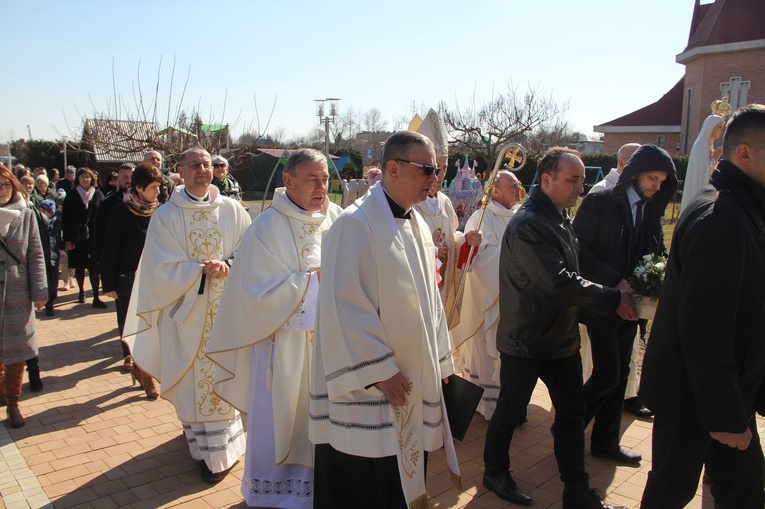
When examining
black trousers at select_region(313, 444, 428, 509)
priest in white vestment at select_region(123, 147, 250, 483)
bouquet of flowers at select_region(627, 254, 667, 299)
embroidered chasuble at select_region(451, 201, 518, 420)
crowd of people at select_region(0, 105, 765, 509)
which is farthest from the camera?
embroidered chasuble at select_region(451, 201, 518, 420)

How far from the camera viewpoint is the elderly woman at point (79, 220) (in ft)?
32.1

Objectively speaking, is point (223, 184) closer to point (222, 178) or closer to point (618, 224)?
point (222, 178)

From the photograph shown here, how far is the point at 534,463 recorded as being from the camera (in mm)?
4508

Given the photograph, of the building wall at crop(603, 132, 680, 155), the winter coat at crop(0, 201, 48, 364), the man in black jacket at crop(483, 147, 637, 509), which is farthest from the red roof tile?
the winter coat at crop(0, 201, 48, 364)

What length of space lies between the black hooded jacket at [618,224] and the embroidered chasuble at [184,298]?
2659 millimetres

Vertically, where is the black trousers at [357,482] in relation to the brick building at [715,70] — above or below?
below

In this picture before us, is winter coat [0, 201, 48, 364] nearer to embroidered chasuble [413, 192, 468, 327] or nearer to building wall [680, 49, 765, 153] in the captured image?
embroidered chasuble [413, 192, 468, 327]

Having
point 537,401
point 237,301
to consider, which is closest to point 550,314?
A: point 237,301

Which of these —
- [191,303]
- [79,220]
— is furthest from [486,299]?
[79,220]

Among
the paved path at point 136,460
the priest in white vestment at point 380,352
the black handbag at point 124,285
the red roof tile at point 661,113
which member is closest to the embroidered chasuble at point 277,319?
the paved path at point 136,460

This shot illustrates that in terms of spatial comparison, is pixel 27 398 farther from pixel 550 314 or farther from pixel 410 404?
pixel 550 314

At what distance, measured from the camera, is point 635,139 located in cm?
4088

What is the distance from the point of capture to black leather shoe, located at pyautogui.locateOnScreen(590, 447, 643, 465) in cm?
444

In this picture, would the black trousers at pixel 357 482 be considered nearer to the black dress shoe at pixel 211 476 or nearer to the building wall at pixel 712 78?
the black dress shoe at pixel 211 476
